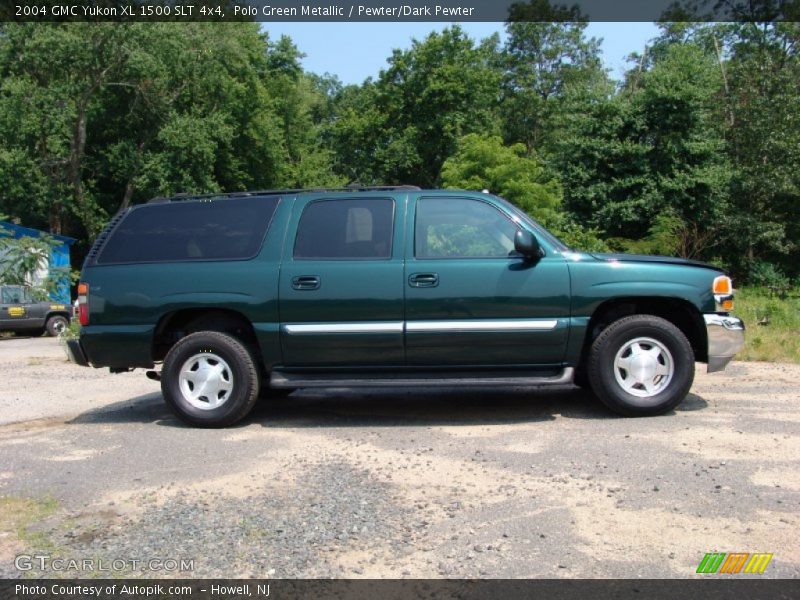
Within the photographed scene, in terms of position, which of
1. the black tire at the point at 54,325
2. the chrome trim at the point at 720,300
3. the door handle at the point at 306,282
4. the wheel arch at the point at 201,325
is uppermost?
the door handle at the point at 306,282

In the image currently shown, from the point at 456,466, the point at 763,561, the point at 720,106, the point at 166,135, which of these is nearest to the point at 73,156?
the point at 166,135

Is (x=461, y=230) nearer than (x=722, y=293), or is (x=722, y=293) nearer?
(x=722, y=293)

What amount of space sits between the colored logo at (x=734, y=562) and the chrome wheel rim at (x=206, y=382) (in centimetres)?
409

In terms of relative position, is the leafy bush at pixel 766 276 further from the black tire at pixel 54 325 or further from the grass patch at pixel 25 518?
the grass patch at pixel 25 518

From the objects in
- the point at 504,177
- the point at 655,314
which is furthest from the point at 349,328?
the point at 504,177

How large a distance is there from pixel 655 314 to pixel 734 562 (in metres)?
3.42

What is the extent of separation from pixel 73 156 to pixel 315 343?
30529 mm

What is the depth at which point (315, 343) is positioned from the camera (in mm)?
6355

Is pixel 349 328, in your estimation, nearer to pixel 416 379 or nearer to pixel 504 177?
pixel 416 379

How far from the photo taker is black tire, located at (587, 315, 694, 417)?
20.5 ft

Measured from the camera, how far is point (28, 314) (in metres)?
21.8

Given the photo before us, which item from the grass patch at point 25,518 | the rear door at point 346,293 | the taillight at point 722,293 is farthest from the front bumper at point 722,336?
the grass patch at point 25,518

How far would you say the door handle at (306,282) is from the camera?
6.36 m

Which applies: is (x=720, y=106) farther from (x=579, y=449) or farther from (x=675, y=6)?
(x=579, y=449)
